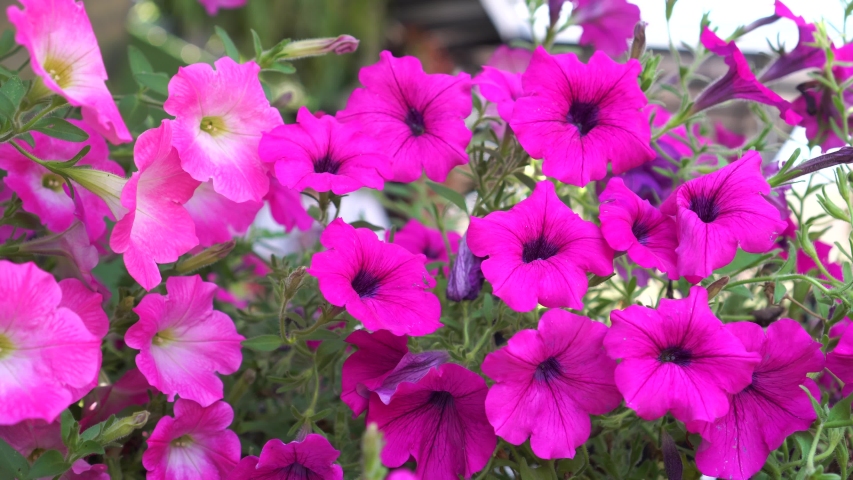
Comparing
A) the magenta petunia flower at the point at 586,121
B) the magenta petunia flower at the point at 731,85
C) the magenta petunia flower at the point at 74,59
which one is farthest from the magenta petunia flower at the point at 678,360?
the magenta petunia flower at the point at 74,59

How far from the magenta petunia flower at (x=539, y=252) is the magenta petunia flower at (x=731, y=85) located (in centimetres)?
20

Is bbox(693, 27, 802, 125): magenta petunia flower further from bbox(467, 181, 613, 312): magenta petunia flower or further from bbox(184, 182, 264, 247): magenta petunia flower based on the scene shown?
bbox(184, 182, 264, 247): magenta petunia flower

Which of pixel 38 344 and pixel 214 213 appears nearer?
pixel 38 344

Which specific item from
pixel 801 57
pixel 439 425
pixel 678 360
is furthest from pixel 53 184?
pixel 801 57

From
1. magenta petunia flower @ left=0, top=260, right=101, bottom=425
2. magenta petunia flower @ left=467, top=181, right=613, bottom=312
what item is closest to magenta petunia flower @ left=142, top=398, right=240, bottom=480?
magenta petunia flower @ left=0, top=260, right=101, bottom=425

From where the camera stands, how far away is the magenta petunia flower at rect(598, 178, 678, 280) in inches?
17.3

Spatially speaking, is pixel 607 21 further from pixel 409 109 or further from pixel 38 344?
pixel 38 344

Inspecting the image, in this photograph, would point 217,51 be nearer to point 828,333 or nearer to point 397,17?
point 397,17

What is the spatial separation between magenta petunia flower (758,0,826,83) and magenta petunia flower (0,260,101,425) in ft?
1.85

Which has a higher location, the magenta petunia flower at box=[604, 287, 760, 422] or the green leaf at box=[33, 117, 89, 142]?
the green leaf at box=[33, 117, 89, 142]

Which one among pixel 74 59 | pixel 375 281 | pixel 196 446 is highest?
pixel 74 59

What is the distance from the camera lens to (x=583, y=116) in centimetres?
51

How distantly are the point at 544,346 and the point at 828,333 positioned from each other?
0.77 ft

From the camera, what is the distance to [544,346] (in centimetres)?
43
